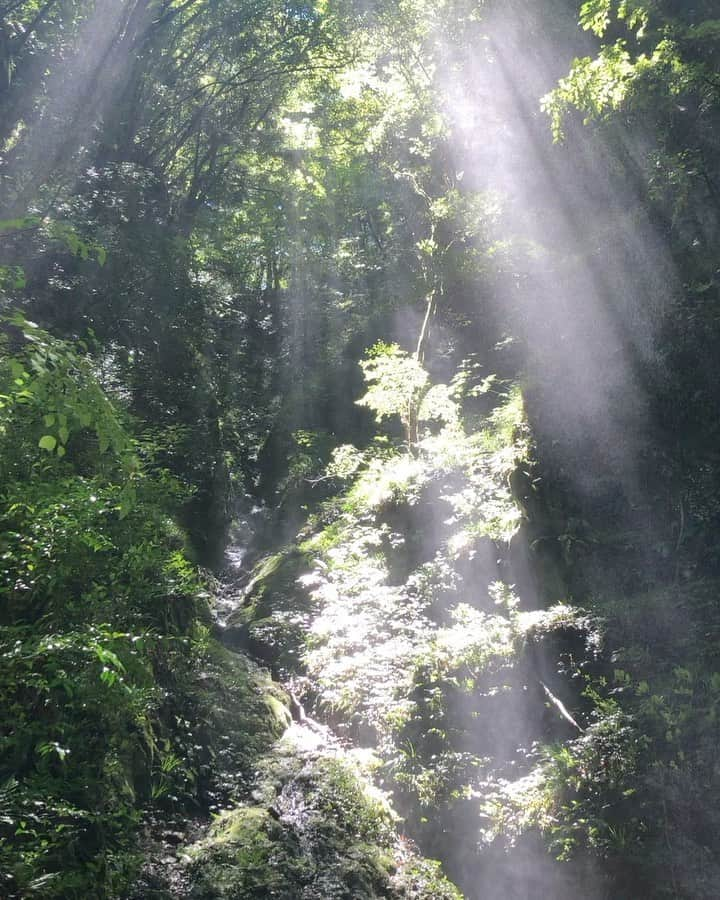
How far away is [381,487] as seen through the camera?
33.4 feet

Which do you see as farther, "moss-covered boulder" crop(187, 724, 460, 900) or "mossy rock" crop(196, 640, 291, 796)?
"mossy rock" crop(196, 640, 291, 796)

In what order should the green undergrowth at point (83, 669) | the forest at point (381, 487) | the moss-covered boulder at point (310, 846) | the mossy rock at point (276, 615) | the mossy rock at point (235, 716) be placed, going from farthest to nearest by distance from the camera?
the mossy rock at point (276, 615) < the mossy rock at point (235, 716) < the moss-covered boulder at point (310, 846) < the forest at point (381, 487) < the green undergrowth at point (83, 669)

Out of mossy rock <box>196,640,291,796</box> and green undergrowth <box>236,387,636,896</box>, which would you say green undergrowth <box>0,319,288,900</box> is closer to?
mossy rock <box>196,640,291,796</box>

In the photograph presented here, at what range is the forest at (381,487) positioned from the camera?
3.80 metres

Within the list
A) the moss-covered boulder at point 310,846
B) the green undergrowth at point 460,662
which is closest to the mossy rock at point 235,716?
the moss-covered boulder at point 310,846

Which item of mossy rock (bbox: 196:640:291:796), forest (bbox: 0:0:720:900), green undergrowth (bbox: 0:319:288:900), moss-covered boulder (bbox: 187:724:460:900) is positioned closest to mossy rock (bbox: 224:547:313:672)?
forest (bbox: 0:0:720:900)

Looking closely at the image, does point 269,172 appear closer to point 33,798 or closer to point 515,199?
point 515,199

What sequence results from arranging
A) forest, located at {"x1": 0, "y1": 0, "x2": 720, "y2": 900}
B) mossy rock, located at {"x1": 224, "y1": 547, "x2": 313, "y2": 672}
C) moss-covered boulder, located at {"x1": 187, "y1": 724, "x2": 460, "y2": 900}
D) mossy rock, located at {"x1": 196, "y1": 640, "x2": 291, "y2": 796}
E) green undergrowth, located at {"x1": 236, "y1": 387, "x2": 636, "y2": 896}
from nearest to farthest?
forest, located at {"x1": 0, "y1": 0, "x2": 720, "y2": 900}
moss-covered boulder, located at {"x1": 187, "y1": 724, "x2": 460, "y2": 900}
green undergrowth, located at {"x1": 236, "y1": 387, "x2": 636, "y2": 896}
mossy rock, located at {"x1": 196, "y1": 640, "x2": 291, "y2": 796}
mossy rock, located at {"x1": 224, "y1": 547, "x2": 313, "y2": 672}

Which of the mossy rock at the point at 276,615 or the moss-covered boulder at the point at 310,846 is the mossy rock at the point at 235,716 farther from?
the mossy rock at the point at 276,615

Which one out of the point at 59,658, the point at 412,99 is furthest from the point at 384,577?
the point at 412,99

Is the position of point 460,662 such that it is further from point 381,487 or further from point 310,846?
point 381,487

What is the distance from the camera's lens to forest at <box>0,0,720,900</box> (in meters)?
3.80

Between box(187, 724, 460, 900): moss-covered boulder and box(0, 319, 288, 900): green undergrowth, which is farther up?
box(0, 319, 288, 900): green undergrowth

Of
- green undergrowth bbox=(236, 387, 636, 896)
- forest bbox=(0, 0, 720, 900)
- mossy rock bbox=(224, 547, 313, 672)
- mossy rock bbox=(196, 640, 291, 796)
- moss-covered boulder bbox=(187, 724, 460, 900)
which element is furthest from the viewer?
mossy rock bbox=(224, 547, 313, 672)
